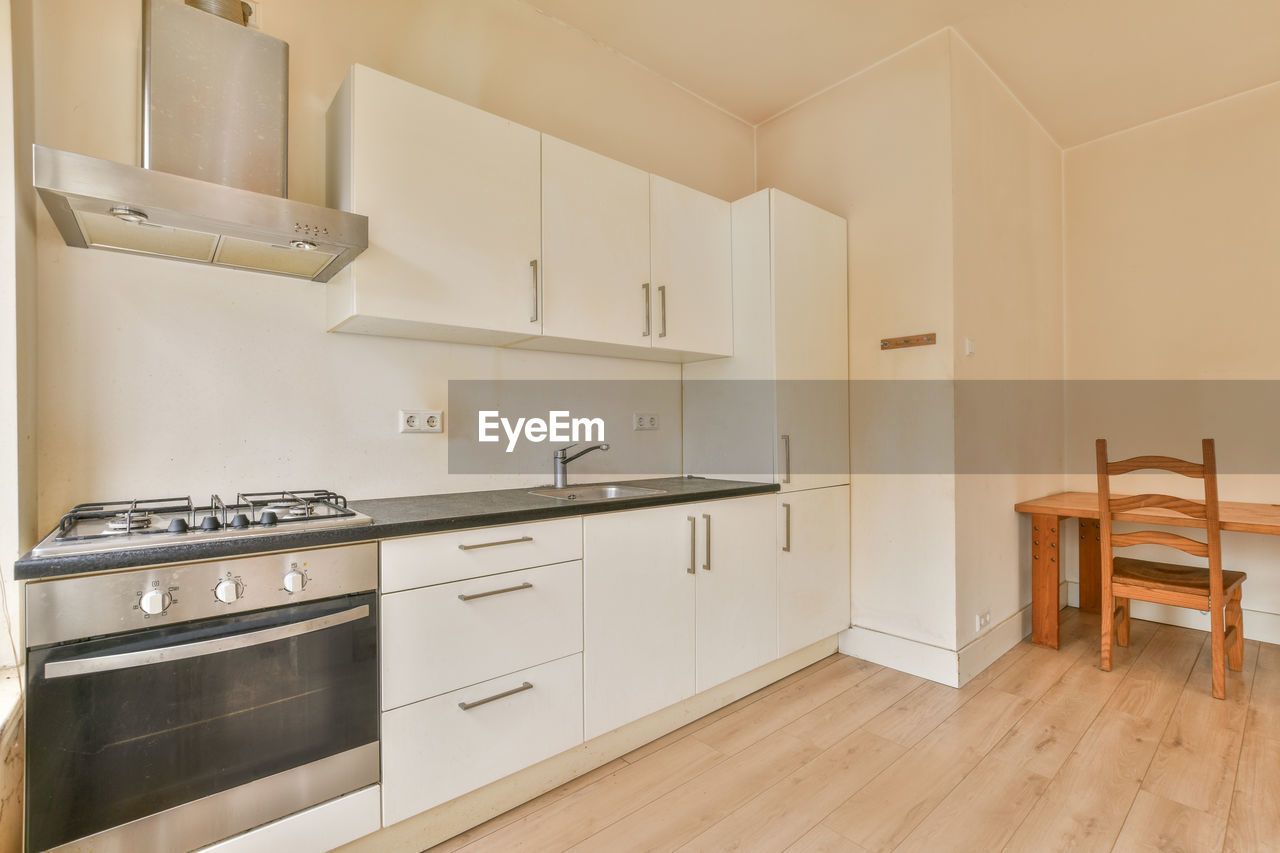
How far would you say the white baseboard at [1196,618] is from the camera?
3045mm

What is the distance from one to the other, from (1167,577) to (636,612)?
8.15 ft

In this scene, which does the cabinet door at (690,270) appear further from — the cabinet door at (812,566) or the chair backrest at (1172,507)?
the chair backrest at (1172,507)

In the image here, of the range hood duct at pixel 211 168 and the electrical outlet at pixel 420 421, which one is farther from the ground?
the range hood duct at pixel 211 168

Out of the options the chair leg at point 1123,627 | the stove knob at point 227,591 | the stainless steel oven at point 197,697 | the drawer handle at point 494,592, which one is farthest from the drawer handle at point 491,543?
the chair leg at point 1123,627

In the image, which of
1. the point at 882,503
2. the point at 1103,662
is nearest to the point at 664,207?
the point at 882,503

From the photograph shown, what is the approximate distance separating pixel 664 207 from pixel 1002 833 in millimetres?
2403

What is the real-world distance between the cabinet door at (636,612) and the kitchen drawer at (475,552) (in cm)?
10

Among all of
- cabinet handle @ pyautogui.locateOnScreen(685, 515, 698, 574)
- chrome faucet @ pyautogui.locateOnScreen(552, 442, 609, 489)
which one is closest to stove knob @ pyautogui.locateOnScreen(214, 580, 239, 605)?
chrome faucet @ pyautogui.locateOnScreen(552, 442, 609, 489)

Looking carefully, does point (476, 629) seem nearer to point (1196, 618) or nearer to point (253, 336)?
point (253, 336)

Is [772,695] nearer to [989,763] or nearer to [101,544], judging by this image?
[989,763]

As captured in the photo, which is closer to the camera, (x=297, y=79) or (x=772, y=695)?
(x=297, y=79)

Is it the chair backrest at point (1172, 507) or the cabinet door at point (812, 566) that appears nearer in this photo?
the chair backrest at point (1172, 507)

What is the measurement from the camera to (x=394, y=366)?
2.05 meters

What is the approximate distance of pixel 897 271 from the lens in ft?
9.07
